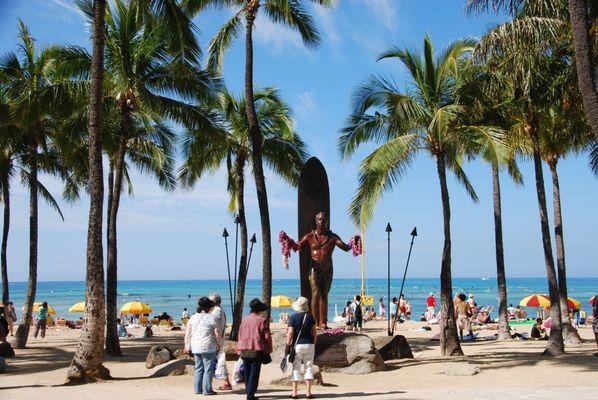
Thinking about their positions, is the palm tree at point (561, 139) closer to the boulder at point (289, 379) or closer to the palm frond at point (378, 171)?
the palm frond at point (378, 171)

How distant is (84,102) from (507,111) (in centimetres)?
1184

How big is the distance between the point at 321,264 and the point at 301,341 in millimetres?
4817

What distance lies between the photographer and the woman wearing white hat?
9766 mm

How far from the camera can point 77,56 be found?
1755 cm

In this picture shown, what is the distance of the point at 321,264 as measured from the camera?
1453 centimetres

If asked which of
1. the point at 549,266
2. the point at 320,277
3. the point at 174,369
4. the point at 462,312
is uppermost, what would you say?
the point at 549,266

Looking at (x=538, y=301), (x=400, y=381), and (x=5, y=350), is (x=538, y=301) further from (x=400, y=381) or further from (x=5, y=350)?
(x=5, y=350)

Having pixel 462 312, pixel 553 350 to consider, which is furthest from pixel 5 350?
pixel 553 350

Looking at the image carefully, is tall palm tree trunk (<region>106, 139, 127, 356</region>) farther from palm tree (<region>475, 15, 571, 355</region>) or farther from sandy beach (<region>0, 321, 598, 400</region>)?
palm tree (<region>475, 15, 571, 355</region>)

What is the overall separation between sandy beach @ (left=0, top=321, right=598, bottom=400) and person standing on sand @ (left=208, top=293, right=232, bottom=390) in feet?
1.09

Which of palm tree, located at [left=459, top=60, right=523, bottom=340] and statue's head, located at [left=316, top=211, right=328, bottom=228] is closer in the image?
statue's head, located at [left=316, top=211, right=328, bottom=228]

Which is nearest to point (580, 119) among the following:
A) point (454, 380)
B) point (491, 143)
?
point (491, 143)

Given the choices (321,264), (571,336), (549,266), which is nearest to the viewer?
(321,264)

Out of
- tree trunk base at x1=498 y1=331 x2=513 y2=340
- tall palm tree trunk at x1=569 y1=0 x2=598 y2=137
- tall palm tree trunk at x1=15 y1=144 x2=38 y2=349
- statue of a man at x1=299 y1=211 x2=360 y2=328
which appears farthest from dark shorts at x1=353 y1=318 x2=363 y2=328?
tall palm tree trunk at x1=569 y1=0 x2=598 y2=137
